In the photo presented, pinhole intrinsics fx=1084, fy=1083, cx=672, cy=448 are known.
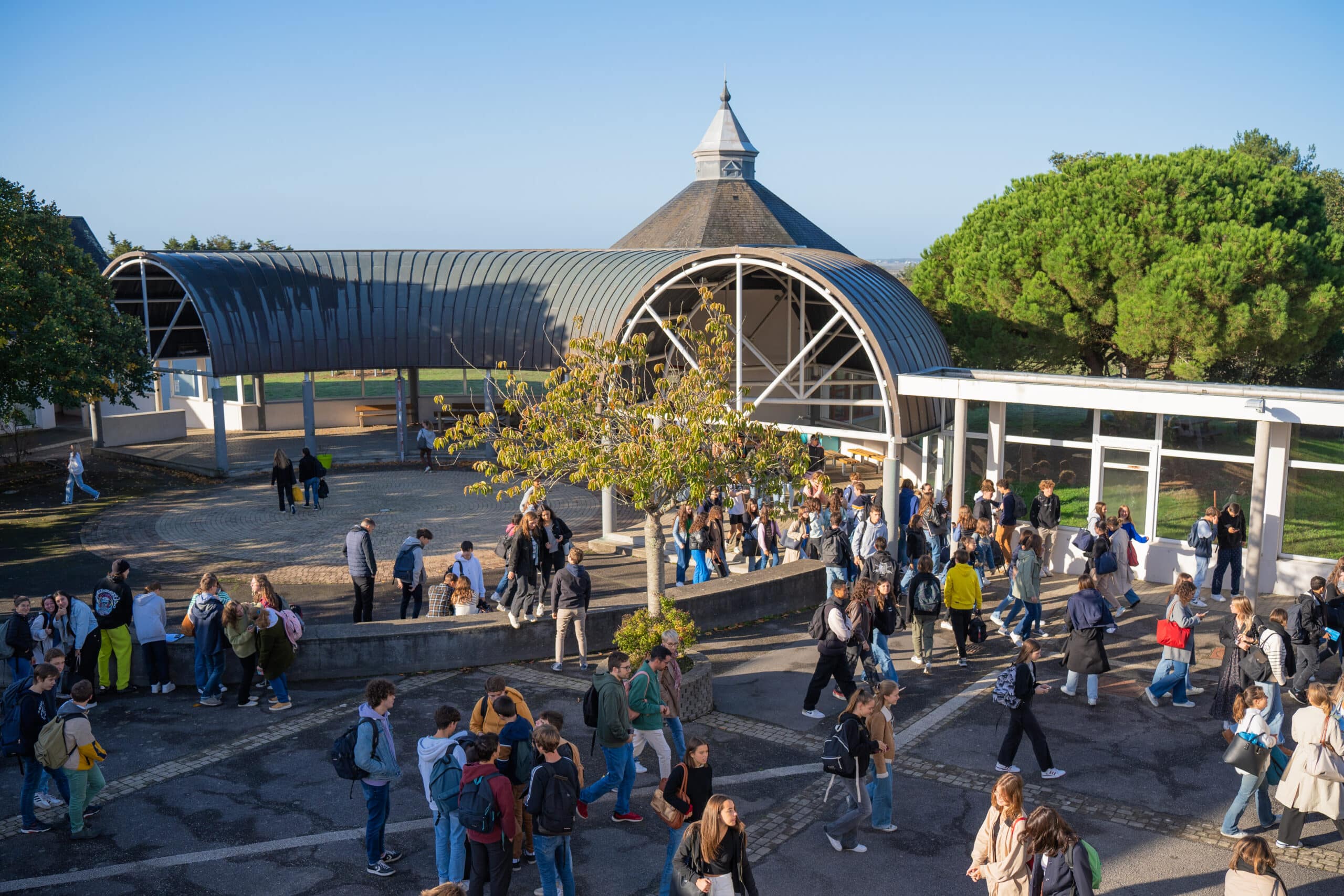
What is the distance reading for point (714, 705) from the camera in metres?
12.1

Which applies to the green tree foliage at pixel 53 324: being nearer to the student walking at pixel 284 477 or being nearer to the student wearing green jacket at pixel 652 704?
the student walking at pixel 284 477

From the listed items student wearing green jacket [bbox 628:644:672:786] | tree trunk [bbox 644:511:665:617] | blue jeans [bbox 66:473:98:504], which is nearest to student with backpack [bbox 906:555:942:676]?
tree trunk [bbox 644:511:665:617]

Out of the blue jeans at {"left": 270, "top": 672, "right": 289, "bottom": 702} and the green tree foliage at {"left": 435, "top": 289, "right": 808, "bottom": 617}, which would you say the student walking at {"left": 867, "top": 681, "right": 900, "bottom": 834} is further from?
the blue jeans at {"left": 270, "top": 672, "right": 289, "bottom": 702}

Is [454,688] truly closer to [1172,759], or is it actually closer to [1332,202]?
[1172,759]

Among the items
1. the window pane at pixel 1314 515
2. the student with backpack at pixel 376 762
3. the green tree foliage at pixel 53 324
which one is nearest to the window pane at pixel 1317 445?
the window pane at pixel 1314 515

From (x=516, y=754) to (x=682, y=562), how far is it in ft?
27.6

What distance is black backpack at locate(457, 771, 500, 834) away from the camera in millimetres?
7367

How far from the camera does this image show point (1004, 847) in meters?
6.81

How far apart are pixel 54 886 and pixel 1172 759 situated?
10006 millimetres

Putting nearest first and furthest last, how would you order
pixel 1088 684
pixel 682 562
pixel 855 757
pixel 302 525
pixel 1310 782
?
pixel 1310 782 < pixel 855 757 < pixel 1088 684 < pixel 682 562 < pixel 302 525

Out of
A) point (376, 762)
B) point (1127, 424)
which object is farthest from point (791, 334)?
point (376, 762)

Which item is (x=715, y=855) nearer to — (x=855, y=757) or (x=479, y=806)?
(x=479, y=806)

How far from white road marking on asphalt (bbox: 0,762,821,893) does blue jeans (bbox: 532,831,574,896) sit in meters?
1.81

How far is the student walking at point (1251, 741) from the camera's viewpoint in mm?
8766
